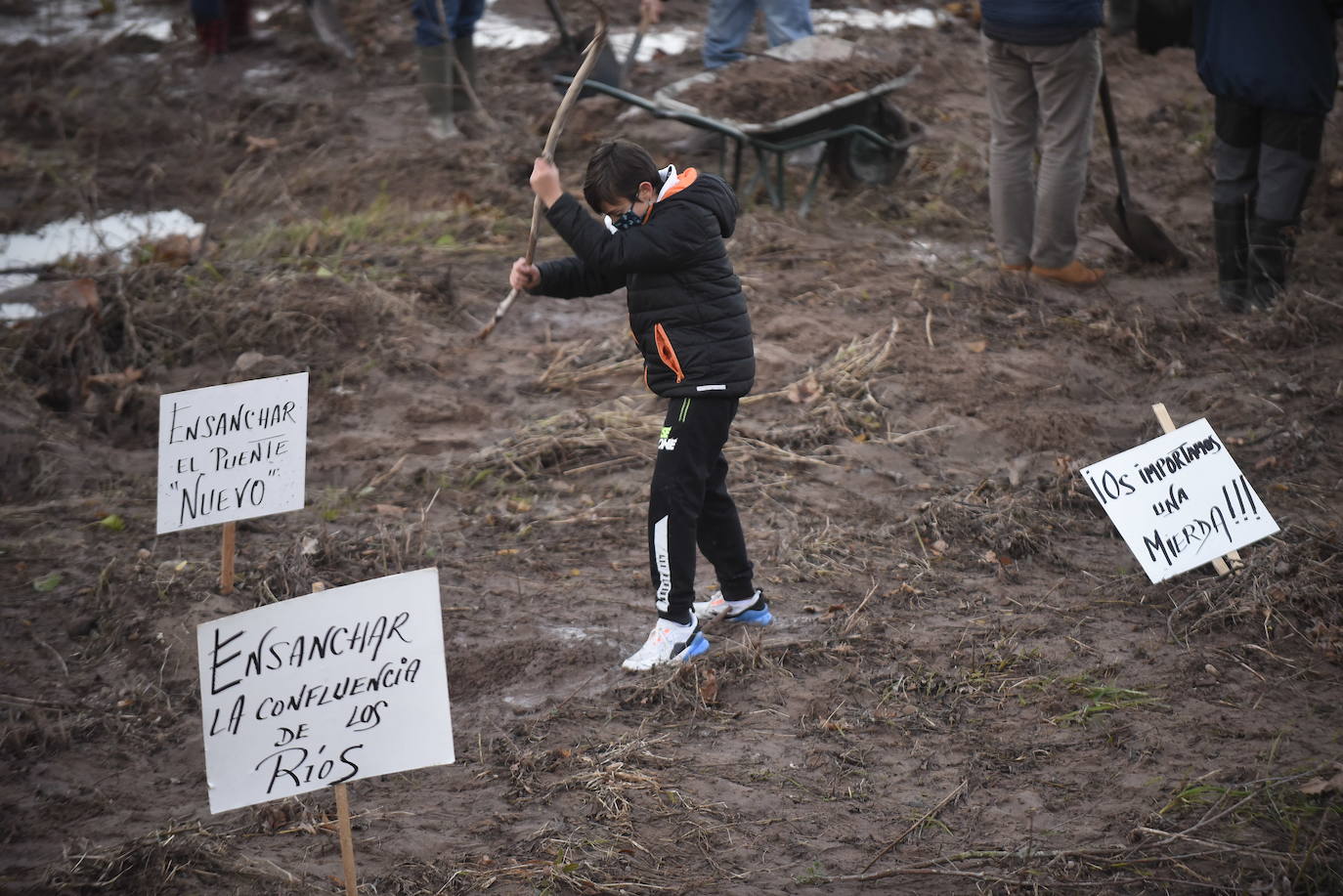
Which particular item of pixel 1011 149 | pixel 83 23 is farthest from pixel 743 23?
pixel 83 23

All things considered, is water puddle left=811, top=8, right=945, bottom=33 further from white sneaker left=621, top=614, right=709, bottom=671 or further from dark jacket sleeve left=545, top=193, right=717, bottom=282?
white sneaker left=621, top=614, right=709, bottom=671

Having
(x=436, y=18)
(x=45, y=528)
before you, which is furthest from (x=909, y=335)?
(x=436, y=18)

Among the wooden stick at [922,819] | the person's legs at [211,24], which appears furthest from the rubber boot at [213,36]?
the wooden stick at [922,819]

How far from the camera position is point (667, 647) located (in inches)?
138

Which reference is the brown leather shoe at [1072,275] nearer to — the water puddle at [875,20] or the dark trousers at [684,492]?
the dark trousers at [684,492]

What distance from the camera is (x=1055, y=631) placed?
11.8 feet

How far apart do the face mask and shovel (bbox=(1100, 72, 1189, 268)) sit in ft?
12.5

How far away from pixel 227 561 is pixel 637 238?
174 centimetres

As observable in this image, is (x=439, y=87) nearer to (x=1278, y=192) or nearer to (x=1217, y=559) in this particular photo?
(x=1278, y=192)

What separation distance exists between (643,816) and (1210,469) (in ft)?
6.27

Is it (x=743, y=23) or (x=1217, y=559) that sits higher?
(x=743, y=23)

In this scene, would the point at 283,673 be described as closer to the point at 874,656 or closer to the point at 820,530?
the point at 874,656

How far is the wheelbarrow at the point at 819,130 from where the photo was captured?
6480mm

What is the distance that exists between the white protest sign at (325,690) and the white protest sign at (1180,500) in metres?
1.96
